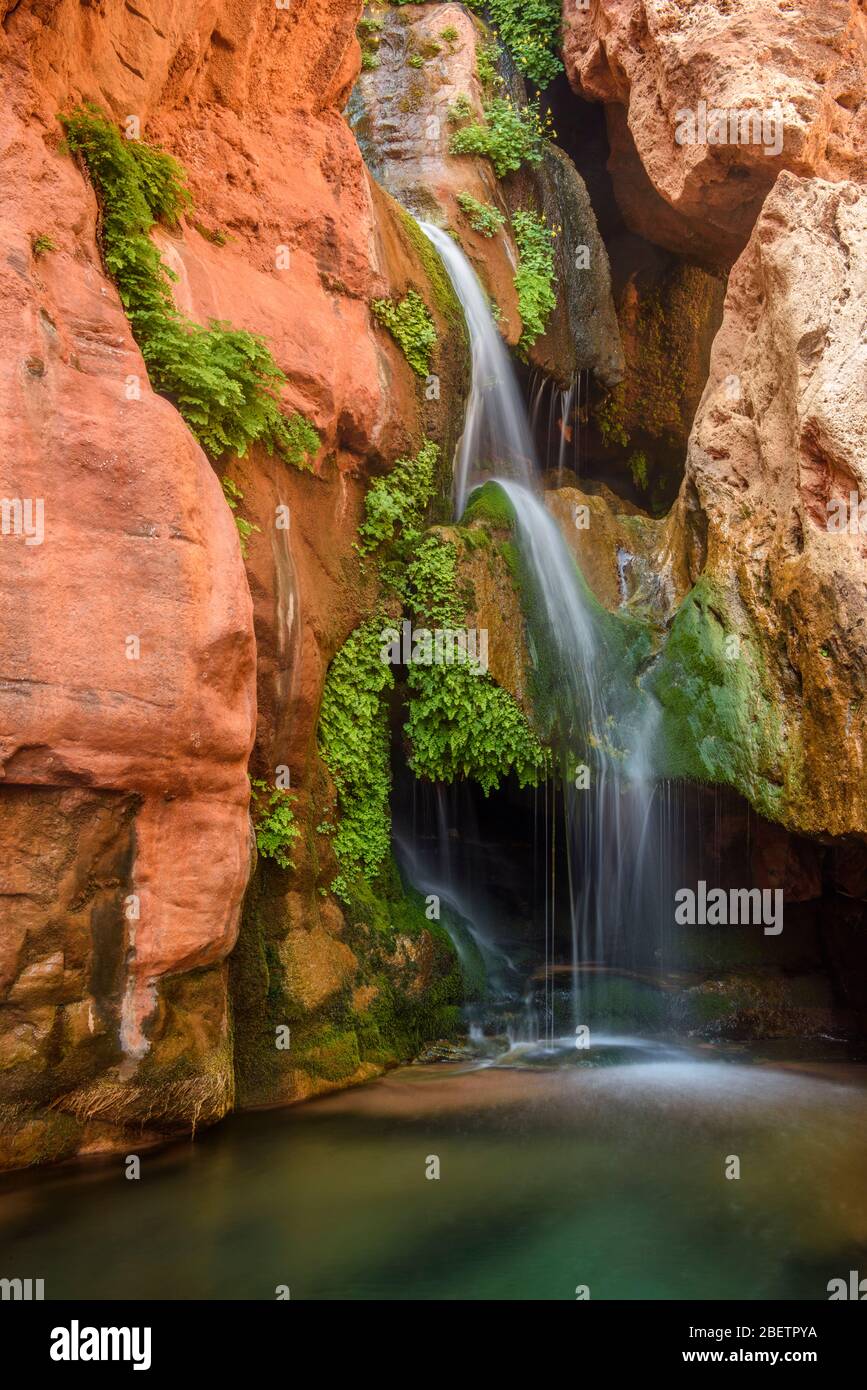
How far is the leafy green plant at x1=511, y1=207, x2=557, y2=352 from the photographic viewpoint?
43.0 feet

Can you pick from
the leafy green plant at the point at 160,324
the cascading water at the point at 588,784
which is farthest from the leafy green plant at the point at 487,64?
the leafy green plant at the point at 160,324

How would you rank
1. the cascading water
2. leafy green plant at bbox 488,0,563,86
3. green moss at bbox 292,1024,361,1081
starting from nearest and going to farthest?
green moss at bbox 292,1024,361,1081, the cascading water, leafy green plant at bbox 488,0,563,86

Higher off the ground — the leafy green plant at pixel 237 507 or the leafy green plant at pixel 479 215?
the leafy green plant at pixel 479 215

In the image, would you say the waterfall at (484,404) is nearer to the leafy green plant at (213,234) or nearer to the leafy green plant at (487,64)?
the leafy green plant at (213,234)

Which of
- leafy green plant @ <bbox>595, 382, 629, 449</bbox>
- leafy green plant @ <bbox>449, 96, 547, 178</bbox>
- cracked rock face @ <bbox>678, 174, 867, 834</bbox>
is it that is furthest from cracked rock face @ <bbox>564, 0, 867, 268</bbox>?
leafy green plant @ <bbox>595, 382, 629, 449</bbox>

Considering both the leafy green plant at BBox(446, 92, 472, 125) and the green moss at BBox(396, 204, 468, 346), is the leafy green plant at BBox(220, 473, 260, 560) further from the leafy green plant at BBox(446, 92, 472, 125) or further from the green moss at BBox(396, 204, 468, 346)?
the leafy green plant at BBox(446, 92, 472, 125)

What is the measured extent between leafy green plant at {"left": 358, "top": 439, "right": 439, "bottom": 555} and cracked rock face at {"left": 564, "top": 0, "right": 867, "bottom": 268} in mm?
4406

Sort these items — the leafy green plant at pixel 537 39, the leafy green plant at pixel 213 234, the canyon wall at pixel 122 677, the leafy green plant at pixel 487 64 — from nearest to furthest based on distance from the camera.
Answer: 1. the canyon wall at pixel 122 677
2. the leafy green plant at pixel 213 234
3. the leafy green plant at pixel 487 64
4. the leafy green plant at pixel 537 39

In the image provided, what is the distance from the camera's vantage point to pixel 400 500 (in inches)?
387

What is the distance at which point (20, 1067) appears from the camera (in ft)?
19.4

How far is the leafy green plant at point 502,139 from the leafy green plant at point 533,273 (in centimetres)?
71

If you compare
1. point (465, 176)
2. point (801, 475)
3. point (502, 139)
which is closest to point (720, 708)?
point (801, 475)

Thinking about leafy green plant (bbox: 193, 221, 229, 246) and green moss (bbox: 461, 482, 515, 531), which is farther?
green moss (bbox: 461, 482, 515, 531)

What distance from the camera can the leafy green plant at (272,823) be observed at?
796 cm
